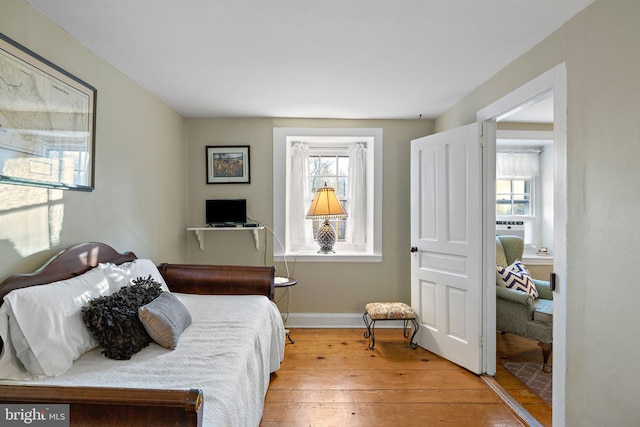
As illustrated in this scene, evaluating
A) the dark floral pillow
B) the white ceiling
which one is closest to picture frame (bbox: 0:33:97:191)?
the white ceiling

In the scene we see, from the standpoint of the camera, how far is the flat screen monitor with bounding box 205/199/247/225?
356 centimetres

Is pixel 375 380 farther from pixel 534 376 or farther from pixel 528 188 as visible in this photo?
pixel 528 188

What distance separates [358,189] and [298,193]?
26.8 inches

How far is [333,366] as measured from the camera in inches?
108

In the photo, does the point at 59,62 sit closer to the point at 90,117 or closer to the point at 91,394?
the point at 90,117

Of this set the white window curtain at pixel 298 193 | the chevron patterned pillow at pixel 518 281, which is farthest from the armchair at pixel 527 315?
the white window curtain at pixel 298 193

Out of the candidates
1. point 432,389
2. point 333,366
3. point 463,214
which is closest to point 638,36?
point 463,214

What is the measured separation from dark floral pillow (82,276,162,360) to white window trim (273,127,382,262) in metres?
2.05

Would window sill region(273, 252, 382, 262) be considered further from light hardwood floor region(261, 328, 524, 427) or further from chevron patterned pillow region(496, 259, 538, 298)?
chevron patterned pillow region(496, 259, 538, 298)

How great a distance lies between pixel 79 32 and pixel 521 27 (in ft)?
7.99

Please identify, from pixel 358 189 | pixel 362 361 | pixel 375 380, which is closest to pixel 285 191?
pixel 358 189

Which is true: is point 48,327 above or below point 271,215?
below

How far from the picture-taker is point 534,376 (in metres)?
2.65
